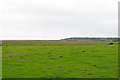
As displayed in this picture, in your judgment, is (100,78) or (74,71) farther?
(74,71)

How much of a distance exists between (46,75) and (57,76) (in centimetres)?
126

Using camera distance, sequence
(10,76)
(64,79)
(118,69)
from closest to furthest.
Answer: (64,79) → (10,76) → (118,69)

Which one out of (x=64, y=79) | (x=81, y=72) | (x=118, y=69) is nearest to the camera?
(x=64, y=79)

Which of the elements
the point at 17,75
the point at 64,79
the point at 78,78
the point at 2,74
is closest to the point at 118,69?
the point at 78,78

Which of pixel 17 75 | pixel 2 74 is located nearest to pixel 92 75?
pixel 17 75

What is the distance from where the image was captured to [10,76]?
63.5ft

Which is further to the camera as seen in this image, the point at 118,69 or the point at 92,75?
the point at 118,69

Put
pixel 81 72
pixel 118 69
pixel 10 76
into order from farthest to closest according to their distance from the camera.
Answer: pixel 118 69
pixel 81 72
pixel 10 76

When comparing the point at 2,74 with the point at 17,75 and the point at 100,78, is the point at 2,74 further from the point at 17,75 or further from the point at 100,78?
the point at 100,78

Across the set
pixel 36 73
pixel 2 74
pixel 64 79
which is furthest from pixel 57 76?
pixel 2 74

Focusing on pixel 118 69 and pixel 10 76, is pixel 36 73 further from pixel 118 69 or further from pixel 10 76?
pixel 118 69

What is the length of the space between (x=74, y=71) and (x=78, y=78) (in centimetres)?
290

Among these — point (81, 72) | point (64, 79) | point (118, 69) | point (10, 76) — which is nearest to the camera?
point (64, 79)

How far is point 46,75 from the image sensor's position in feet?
63.8
